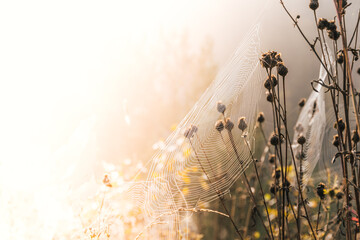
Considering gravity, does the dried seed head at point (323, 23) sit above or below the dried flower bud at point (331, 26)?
above

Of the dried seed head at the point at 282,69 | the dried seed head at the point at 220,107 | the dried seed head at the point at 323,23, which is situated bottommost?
the dried seed head at the point at 220,107

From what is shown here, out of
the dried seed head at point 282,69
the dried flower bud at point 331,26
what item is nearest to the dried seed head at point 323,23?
the dried flower bud at point 331,26

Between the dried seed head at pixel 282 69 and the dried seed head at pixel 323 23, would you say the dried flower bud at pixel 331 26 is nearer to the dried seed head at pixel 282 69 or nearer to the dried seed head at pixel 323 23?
the dried seed head at pixel 323 23

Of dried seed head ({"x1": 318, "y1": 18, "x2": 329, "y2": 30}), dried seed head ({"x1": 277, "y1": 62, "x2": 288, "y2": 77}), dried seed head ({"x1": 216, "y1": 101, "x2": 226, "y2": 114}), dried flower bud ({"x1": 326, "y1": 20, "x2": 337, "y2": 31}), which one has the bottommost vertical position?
dried seed head ({"x1": 216, "y1": 101, "x2": 226, "y2": 114})

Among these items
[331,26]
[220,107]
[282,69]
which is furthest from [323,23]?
[220,107]

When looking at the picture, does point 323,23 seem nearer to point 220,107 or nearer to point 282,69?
point 282,69

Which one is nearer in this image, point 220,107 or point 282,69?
point 282,69

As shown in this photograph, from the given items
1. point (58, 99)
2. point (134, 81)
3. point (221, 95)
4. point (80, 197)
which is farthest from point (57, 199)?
point (134, 81)

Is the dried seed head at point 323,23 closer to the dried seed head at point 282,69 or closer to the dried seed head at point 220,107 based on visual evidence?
the dried seed head at point 282,69

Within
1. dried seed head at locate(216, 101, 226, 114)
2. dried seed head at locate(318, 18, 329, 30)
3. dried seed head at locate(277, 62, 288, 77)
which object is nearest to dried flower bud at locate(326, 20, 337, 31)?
dried seed head at locate(318, 18, 329, 30)

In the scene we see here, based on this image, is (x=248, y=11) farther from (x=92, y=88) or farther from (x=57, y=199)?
(x=57, y=199)

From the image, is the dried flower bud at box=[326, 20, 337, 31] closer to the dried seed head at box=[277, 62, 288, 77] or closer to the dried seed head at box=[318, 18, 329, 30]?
the dried seed head at box=[318, 18, 329, 30]

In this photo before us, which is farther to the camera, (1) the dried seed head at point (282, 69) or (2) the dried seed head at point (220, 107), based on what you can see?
(2) the dried seed head at point (220, 107)

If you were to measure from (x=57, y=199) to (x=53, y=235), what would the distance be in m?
0.18
